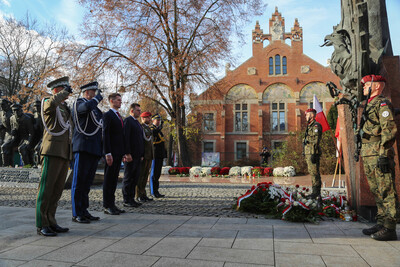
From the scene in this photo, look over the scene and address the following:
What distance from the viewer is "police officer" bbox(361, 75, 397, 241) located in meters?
3.47

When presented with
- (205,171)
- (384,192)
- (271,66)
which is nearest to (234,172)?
(205,171)

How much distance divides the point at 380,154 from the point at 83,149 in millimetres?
4261

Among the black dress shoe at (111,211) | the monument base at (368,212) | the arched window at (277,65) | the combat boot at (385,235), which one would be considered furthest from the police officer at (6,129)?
the arched window at (277,65)

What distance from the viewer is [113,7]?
17719 millimetres

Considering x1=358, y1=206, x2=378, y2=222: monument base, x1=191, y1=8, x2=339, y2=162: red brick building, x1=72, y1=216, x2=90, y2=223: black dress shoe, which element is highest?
x1=191, y1=8, x2=339, y2=162: red brick building

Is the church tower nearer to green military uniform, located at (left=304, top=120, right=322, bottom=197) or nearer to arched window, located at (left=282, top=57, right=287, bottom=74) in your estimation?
arched window, located at (left=282, top=57, right=287, bottom=74)

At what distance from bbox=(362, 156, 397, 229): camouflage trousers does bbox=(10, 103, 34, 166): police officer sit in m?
12.1

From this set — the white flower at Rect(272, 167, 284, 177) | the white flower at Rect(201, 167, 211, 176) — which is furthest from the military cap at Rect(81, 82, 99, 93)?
the white flower at Rect(272, 167, 284, 177)

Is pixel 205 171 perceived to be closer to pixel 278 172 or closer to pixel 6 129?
pixel 278 172

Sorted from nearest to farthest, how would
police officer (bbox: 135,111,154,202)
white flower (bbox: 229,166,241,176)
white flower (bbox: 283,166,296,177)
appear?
1. police officer (bbox: 135,111,154,202)
2. white flower (bbox: 283,166,296,177)
3. white flower (bbox: 229,166,241,176)

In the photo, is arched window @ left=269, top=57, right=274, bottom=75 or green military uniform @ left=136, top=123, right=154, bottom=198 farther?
arched window @ left=269, top=57, right=274, bottom=75

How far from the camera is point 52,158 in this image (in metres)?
3.83

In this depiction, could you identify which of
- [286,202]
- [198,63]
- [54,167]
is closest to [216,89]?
[198,63]

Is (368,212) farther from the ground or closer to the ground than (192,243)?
farther from the ground
